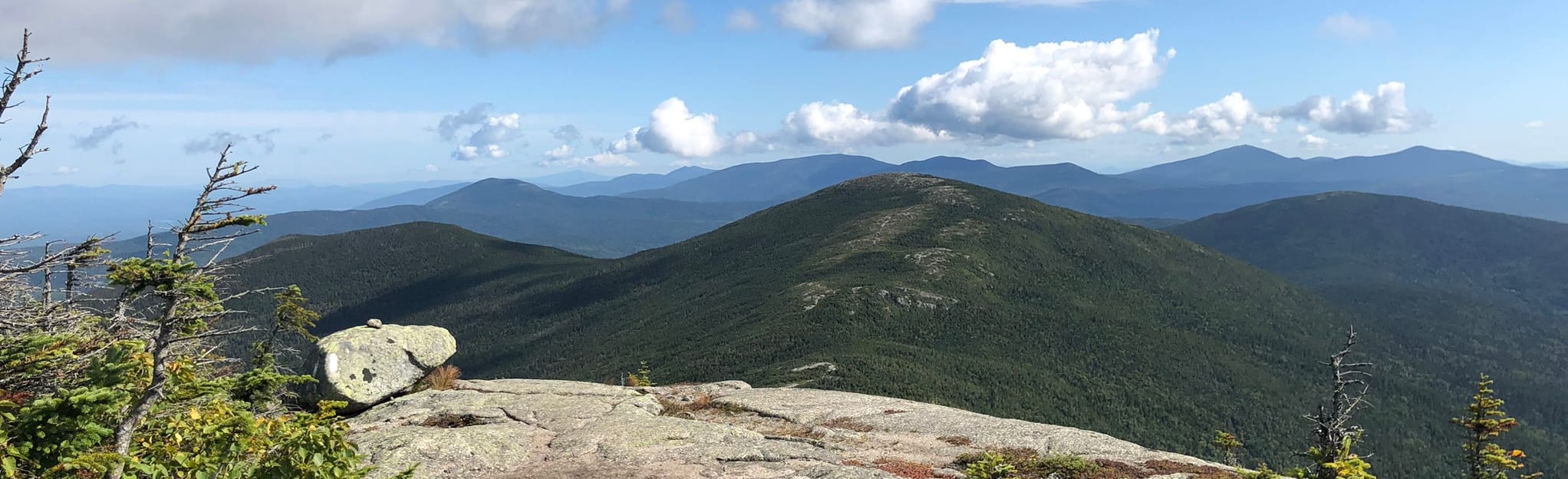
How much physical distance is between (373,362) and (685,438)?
1726 cm

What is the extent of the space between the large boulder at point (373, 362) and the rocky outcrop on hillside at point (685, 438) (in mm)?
1291

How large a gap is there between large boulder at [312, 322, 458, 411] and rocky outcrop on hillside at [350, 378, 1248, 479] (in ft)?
4.23

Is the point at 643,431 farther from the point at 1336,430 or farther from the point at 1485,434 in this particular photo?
the point at 1485,434

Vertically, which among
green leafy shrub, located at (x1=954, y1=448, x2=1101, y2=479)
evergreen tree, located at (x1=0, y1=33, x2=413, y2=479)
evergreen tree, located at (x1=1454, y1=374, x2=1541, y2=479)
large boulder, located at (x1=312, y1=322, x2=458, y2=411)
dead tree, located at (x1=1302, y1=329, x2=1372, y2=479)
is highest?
evergreen tree, located at (x1=0, y1=33, x2=413, y2=479)

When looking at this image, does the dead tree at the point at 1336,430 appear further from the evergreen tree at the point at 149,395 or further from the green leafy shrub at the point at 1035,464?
the evergreen tree at the point at 149,395

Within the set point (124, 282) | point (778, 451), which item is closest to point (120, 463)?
point (124, 282)

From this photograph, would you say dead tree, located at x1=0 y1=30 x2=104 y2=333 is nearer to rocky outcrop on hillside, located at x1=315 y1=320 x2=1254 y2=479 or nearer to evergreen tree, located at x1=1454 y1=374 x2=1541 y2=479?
rocky outcrop on hillside, located at x1=315 y1=320 x2=1254 y2=479

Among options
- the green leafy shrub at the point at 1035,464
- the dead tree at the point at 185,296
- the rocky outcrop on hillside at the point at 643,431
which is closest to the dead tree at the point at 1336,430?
the rocky outcrop on hillside at the point at 643,431

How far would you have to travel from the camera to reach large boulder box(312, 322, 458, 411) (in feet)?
102

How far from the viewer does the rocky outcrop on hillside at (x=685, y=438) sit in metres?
22.1

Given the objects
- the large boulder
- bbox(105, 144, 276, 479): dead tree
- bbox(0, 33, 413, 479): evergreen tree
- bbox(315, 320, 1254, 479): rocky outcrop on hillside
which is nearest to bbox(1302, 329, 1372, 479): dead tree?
bbox(315, 320, 1254, 479): rocky outcrop on hillside

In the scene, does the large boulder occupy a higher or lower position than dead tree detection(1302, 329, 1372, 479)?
lower

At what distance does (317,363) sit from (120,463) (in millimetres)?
22691

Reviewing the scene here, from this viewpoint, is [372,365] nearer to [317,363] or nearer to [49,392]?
[317,363]
